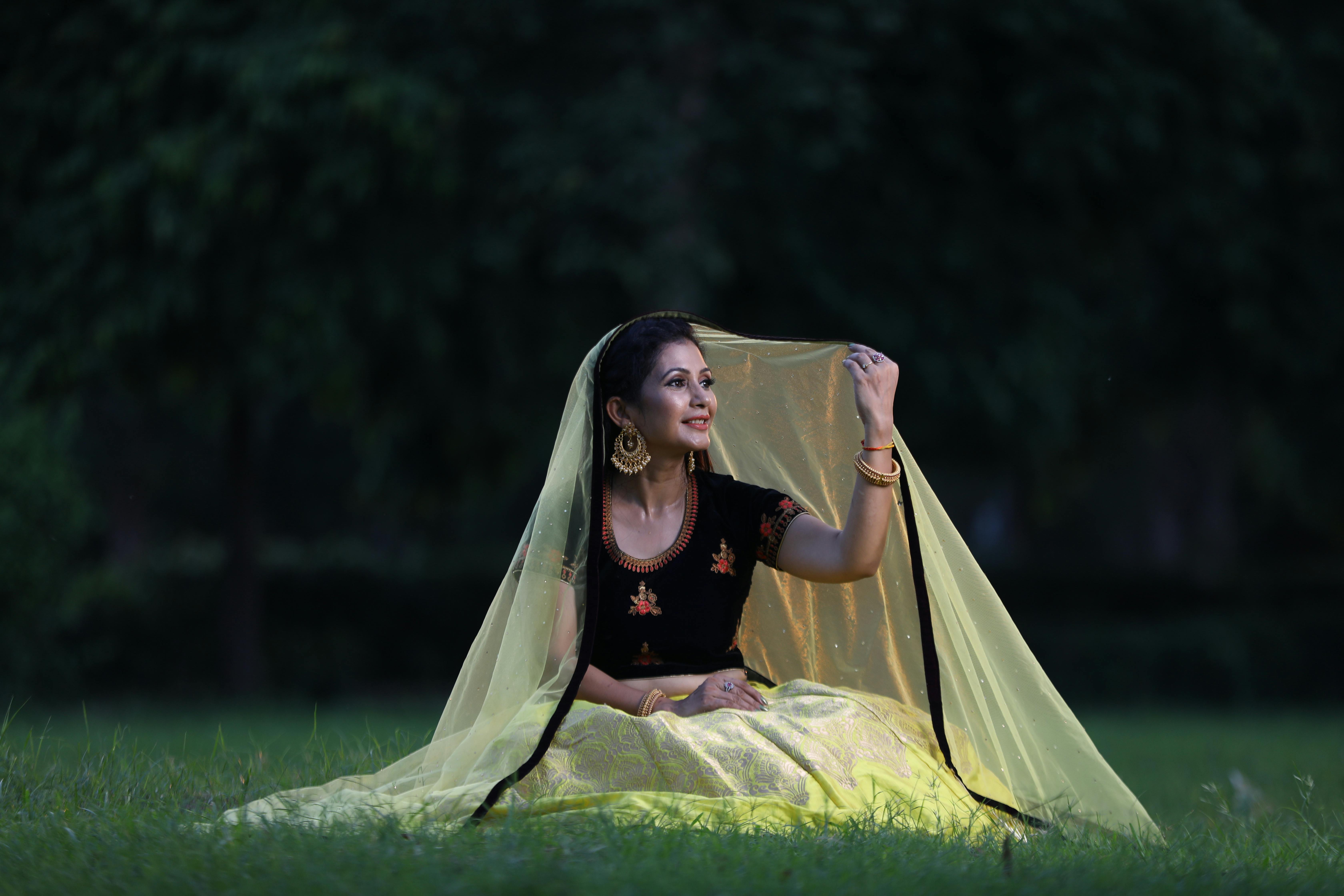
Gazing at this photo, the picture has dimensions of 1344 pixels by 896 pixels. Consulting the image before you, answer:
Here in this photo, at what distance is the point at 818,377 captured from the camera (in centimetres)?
421

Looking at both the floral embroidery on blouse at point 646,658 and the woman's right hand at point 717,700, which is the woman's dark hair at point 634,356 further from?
the woman's right hand at point 717,700

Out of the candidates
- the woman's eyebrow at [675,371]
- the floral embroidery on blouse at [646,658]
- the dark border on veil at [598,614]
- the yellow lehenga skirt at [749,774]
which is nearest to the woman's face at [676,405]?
the woman's eyebrow at [675,371]

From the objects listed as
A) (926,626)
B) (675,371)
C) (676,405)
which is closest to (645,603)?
(676,405)

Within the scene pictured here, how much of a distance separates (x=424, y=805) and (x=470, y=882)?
812 mm

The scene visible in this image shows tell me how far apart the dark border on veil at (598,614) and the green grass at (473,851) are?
0.26 meters

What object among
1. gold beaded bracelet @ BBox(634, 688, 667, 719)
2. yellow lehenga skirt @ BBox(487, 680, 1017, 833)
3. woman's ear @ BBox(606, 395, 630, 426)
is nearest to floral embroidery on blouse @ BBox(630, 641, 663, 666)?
gold beaded bracelet @ BBox(634, 688, 667, 719)

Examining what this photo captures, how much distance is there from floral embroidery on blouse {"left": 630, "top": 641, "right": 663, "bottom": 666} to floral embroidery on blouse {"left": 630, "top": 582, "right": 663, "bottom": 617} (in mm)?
91

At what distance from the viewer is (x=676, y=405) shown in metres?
3.81

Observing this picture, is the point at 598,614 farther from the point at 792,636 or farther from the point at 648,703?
the point at 792,636

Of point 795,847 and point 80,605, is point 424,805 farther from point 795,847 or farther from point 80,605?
point 80,605

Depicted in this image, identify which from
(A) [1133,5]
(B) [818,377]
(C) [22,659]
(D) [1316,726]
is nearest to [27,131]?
(C) [22,659]

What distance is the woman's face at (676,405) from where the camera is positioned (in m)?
3.81

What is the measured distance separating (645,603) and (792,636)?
69 cm

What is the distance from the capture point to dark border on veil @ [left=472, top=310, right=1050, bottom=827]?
11.4ft
